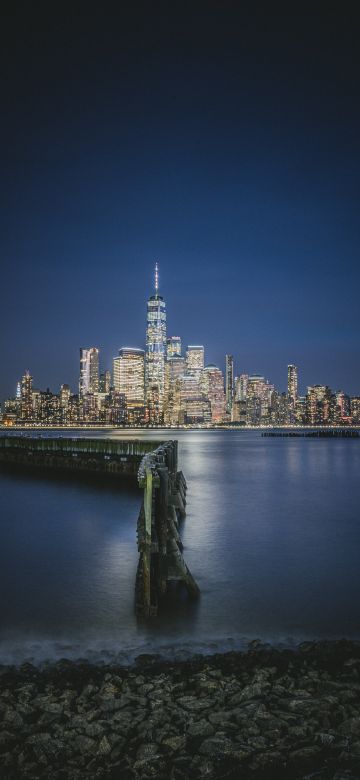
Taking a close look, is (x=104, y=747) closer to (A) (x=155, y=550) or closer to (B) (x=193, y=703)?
(B) (x=193, y=703)

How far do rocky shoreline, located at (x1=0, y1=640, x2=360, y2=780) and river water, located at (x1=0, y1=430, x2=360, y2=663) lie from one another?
4.01 ft

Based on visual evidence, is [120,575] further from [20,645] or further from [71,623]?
[20,645]

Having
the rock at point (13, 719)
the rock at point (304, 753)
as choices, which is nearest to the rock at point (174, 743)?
the rock at point (304, 753)

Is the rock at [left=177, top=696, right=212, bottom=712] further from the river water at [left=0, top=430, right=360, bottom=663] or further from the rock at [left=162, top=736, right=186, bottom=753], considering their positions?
the river water at [left=0, top=430, right=360, bottom=663]

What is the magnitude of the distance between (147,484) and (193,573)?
3.49 meters

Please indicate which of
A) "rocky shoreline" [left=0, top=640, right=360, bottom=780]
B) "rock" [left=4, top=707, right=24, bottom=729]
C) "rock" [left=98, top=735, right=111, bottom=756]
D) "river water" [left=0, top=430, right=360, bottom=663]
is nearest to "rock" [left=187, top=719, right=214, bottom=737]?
"rocky shoreline" [left=0, top=640, right=360, bottom=780]

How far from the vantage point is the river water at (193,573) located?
826 cm

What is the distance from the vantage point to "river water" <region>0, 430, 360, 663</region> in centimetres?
826

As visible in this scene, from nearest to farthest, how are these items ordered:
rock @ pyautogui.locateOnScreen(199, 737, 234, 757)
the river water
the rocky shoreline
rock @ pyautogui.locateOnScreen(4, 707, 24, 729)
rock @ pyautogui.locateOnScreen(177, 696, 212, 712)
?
1. the rocky shoreline
2. rock @ pyautogui.locateOnScreen(199, 737, 234, 757)
3. rock @ pyautogui.locateOnScreen(4, 707, 24, 729)
4. rock @ pyautogui.locateOnScreen(177, 696, 212, 712)
5. the river water

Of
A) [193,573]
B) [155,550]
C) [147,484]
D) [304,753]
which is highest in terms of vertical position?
Result: [147,484]

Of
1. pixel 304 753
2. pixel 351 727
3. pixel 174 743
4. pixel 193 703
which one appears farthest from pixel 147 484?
pixel 304 753

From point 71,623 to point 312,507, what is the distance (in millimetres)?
16115

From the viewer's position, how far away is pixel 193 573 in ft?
39.0

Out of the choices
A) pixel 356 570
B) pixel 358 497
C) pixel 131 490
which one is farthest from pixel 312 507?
pixel 356 570
